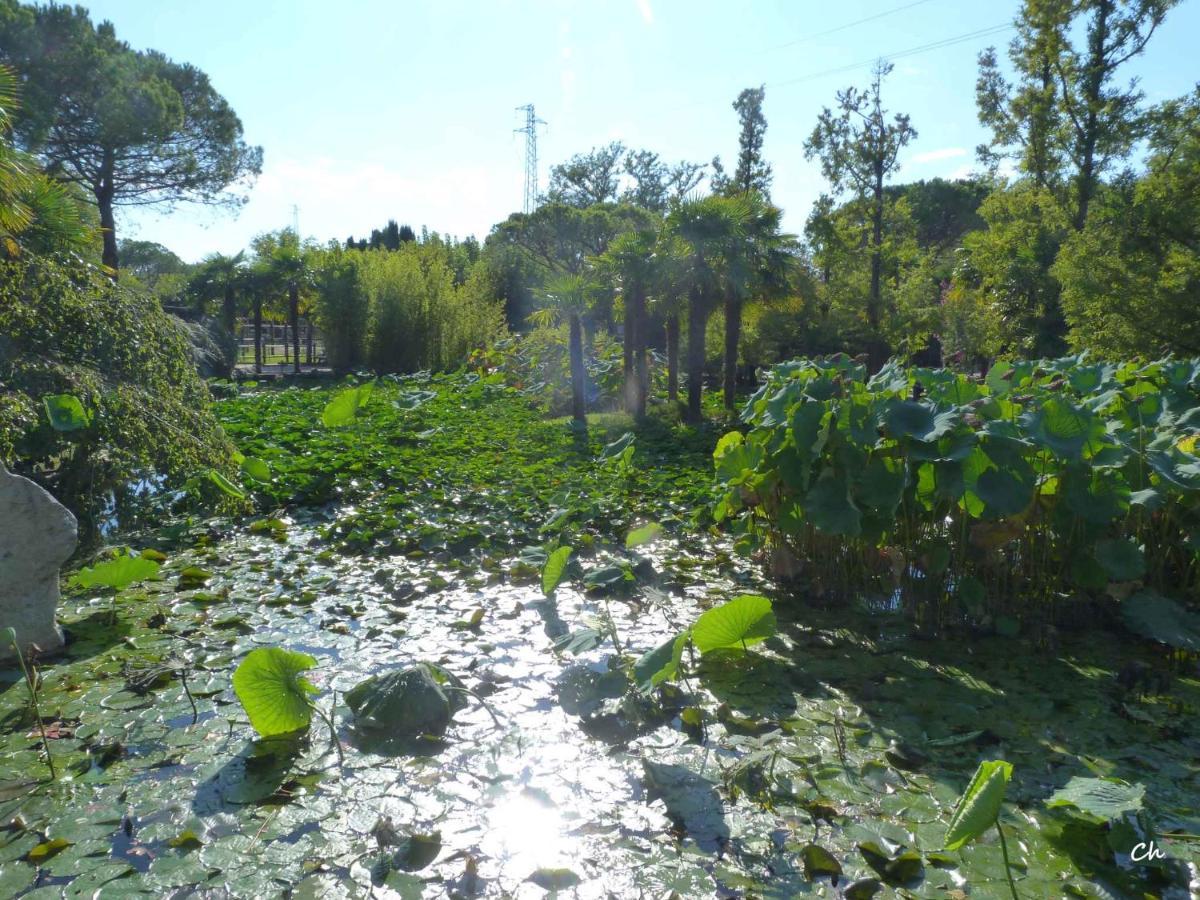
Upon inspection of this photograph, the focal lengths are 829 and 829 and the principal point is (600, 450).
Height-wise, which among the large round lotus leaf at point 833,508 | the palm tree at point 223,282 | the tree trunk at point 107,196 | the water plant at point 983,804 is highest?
the tree trunk at point 107,196

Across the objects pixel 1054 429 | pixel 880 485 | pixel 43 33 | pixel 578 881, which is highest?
pixel 43 33

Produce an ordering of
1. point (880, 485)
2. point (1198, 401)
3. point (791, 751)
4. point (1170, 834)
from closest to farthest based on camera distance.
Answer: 1. point (1170, 834)
2. point (791, 751)
3. point (880, 485)
4. point (1198, 401)

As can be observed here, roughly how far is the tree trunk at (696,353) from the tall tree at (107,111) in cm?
1392

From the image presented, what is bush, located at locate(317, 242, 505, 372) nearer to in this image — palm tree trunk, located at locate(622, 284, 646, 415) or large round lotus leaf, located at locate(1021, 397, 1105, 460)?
palm tree trunk, located at locate(622, 284, 646, 415)

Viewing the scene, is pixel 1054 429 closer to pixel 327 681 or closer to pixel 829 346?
pixel 327 681

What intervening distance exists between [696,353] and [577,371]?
1.65 m

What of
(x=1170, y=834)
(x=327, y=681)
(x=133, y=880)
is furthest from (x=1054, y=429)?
(x=133, y=880)

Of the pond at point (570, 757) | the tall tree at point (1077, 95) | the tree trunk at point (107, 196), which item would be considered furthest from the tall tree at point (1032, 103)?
the tree trunk at point (107, 196)

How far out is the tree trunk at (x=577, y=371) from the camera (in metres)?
11.3

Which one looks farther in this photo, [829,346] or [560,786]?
[829,346]

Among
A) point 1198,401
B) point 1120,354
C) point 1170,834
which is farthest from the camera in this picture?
point 1120,354

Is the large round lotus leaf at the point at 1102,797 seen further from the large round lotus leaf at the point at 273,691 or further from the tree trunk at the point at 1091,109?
the tree trunk at the point at 1091,109

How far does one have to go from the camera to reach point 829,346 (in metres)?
15.5

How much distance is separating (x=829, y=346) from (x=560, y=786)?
14014mm
